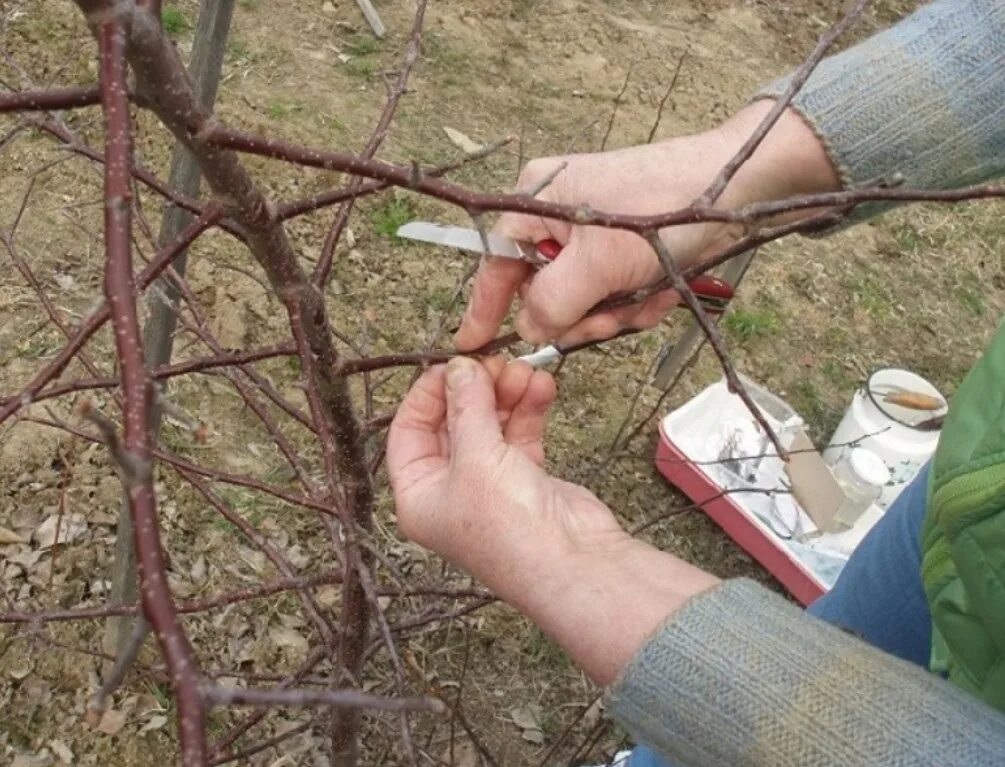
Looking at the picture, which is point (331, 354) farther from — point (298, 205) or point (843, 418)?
point (843, 418)

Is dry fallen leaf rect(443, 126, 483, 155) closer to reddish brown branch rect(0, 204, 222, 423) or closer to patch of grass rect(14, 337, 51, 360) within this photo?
patch of grass rect(14, 337, 51, 360)

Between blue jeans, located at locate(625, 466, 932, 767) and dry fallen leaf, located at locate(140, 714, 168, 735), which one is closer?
blue jeans, located at locate(625, 466, 932, 767)

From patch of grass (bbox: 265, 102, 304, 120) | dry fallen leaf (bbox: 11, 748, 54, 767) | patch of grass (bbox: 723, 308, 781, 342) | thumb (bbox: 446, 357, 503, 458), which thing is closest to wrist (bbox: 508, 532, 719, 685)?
thumb (bbox: 446, 357, 503, 458)

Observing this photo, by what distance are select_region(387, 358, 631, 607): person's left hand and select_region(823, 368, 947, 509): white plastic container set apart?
2.03 meters

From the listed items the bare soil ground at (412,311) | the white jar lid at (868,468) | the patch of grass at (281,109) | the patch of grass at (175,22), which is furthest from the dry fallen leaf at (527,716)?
the patch of grass at (175,22)

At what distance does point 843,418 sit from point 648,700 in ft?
8.14

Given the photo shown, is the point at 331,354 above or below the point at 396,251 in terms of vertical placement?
above

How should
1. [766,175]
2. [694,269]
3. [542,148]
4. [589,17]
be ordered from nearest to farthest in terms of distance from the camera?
[694,269] → [766,175] → [542,148] → [589,17]

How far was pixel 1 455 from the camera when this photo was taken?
2.65 metres

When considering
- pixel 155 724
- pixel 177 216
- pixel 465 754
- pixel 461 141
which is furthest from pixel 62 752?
pixel 461 141

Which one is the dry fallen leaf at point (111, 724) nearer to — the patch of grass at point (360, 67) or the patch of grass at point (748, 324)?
the patch of grass at point (748, 324)

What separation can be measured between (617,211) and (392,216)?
221 cm

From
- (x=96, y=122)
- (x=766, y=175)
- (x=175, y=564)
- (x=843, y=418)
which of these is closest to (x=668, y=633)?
(x=766, y=175)

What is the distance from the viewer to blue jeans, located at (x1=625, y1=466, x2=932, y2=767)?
185 centimetres
